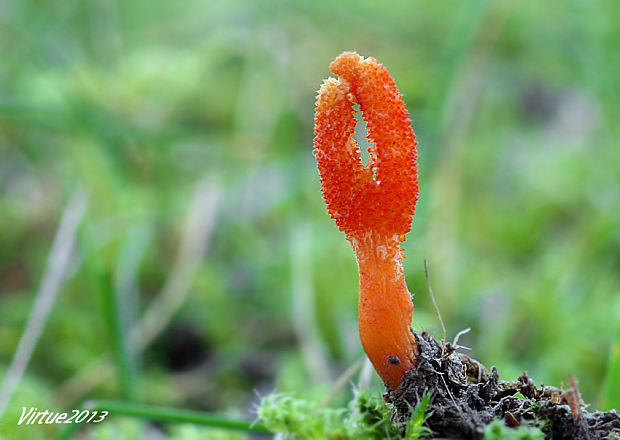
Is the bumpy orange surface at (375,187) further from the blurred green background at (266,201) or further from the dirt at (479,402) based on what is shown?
the blurred green background at (266,201)

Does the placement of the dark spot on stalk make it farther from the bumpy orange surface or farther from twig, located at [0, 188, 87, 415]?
twig, located at [0, 188, 87, 415]

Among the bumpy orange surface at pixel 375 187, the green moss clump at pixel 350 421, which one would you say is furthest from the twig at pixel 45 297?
the bumpy orange surface at pixel 375 187

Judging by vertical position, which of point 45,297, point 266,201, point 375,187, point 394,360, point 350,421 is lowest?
point 350,421

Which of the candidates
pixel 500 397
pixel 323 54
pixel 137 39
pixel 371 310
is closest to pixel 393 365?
pixel 371 310

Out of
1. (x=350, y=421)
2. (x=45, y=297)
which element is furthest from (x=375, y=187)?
(x=45, y=297)

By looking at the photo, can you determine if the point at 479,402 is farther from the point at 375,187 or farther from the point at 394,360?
the point at 375,187
